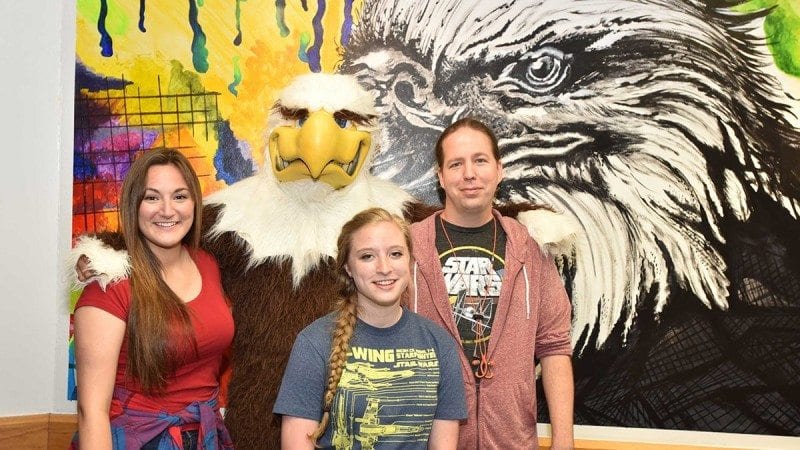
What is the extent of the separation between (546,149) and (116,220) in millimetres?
1408

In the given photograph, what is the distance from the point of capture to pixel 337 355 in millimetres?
1507

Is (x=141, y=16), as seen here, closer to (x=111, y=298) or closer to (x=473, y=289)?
(x=111, y=298)

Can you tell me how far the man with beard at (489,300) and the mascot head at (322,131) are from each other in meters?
0.23

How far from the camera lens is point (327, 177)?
1.96 meters

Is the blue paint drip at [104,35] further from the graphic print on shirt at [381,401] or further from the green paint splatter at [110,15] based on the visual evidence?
the graphic print on shirt at [381,401]

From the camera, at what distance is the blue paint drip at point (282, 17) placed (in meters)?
2.47

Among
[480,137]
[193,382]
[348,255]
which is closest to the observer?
[348,255]

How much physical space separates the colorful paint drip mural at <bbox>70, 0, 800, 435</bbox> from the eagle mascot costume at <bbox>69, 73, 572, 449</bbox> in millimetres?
219

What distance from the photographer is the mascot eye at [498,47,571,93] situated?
2344mm

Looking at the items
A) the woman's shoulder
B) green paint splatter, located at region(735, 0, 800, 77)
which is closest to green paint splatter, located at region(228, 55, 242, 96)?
the woman's shoulder

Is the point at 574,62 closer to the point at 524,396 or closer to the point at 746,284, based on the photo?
the point at 746,284

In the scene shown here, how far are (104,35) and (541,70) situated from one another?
4.65 feet

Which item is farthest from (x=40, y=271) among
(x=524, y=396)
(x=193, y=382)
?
(x=524, y=396)

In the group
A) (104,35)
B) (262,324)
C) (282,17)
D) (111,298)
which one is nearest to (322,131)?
(262,324)
